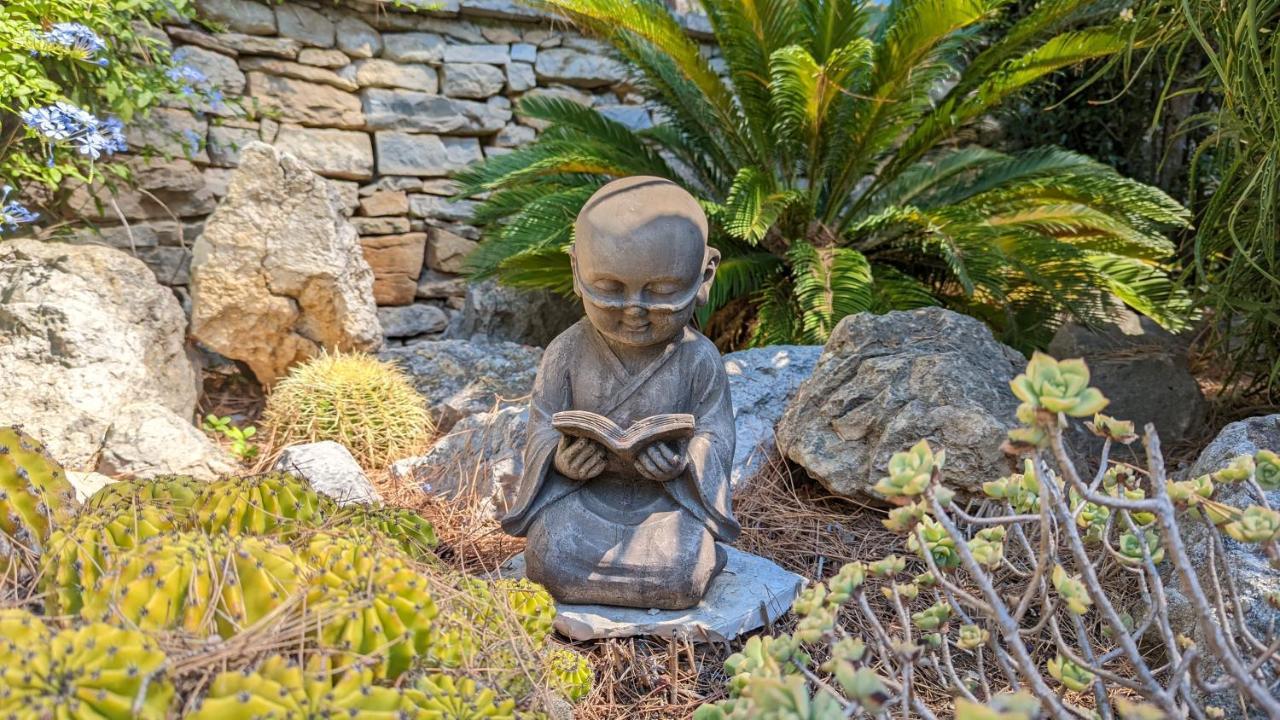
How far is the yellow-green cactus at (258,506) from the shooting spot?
220cm

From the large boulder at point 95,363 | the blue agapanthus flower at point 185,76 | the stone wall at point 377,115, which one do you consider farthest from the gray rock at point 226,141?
the large boulder at point 95,363

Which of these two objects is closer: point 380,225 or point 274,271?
point 274,271

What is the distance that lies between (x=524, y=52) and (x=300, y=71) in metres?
1.55

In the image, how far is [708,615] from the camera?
2.91m

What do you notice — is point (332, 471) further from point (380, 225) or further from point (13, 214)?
point (380, 225)

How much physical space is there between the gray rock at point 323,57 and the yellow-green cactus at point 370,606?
5071 mm

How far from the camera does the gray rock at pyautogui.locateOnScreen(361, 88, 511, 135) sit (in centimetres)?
641

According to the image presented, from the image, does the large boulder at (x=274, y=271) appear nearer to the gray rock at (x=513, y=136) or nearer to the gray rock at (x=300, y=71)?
the gray rock at (x=300, y=71)

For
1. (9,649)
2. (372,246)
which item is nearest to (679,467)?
(9,649)

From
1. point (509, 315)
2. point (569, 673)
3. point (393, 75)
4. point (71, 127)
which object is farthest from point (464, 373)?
→ point (569, 673)

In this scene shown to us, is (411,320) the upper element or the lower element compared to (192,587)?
lower

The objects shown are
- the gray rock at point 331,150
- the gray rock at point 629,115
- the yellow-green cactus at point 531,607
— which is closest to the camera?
the yellow-green cactus at point 531,607

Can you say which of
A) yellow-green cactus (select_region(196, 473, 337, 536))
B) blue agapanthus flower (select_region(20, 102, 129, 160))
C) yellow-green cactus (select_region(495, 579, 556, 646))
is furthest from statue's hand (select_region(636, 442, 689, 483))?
blue agapanthus flower (select_region(20, 102, 129, 160))

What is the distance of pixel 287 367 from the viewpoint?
536 centimetres
